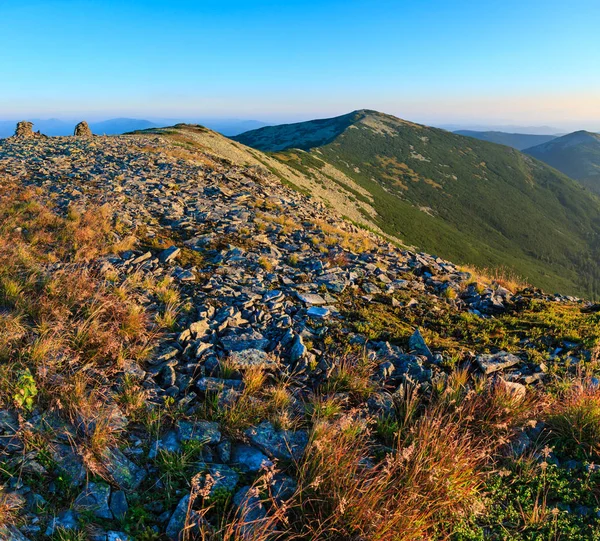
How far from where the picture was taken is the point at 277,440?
4133 millimetres

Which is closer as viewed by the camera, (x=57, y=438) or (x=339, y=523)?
(x=339, y=523)

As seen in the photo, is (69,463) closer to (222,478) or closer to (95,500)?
(95,500)

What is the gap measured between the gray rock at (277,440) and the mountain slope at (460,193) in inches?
3184

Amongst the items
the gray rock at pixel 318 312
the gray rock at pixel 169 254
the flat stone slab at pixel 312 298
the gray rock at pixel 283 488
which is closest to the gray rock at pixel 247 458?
the gray rock at pixel 283 488

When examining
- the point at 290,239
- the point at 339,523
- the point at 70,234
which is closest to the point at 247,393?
the point at 339,523

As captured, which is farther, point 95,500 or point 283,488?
point 283,488

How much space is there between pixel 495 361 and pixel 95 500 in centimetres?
627

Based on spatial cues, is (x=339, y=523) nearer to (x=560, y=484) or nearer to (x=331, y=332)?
(x=560, y=484)

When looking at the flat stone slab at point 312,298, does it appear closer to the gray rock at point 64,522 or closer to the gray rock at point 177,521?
the gray rock at point 177,521

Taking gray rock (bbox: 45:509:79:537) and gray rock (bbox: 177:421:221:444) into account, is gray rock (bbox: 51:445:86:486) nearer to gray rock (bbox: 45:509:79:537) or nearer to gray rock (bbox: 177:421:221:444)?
gray rock (bbox: 45:509:79:537)

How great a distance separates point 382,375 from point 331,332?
1.55 meters

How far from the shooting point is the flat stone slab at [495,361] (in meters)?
5.99

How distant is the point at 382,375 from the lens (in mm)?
5535

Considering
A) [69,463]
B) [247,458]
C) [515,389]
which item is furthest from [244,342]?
[515,389]
